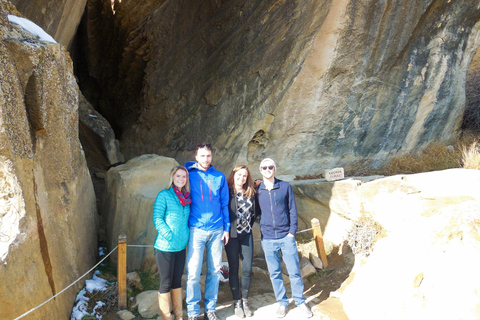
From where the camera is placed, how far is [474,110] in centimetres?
838

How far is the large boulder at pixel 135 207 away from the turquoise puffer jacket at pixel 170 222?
1090mm

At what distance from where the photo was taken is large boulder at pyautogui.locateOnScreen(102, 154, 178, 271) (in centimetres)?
462

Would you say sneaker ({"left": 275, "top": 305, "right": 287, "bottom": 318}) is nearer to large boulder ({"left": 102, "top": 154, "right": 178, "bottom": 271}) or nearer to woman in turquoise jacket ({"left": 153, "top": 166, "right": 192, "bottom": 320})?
woman in turquoise jacket ({"left": 153, "top": 166, "right": 192, "bottom": 320})

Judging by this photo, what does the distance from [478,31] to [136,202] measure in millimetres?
7661

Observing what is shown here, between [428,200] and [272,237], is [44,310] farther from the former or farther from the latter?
[428,200]

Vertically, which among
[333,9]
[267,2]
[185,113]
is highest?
→ [267,2]

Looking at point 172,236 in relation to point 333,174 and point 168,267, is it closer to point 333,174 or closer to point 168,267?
point 168,267

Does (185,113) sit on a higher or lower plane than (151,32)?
lower

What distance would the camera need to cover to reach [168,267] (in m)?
3.38

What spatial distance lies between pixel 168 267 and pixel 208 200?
775 millimetres

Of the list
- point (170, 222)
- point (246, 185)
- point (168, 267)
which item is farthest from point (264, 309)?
point (170, 222)

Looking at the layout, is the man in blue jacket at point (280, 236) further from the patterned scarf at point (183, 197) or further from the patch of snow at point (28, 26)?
the patch of snow at point (28, 26)

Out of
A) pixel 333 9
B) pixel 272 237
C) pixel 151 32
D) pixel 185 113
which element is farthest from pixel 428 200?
pixel 151 32

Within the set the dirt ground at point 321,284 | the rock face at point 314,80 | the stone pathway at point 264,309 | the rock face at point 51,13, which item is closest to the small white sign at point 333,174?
the dirt ground at point 321,284
